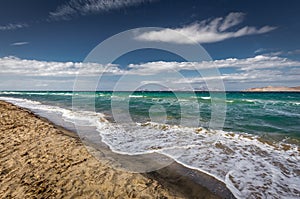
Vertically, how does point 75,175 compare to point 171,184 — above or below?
above

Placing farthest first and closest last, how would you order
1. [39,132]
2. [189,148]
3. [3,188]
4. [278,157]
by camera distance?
1. [39,132]
2. [189,148]
3. [278,157]
4. [3,188]

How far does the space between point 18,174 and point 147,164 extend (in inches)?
130

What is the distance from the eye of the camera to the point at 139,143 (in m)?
8.05

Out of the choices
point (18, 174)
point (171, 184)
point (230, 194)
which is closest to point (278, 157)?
point (230, 194)

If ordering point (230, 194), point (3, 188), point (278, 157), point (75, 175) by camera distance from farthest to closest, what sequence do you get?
1. point (278, 157)
2. point (75, 175)
3. point (230, 194)
4. point (3, 188)

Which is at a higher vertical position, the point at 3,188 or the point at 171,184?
the point at 3,188

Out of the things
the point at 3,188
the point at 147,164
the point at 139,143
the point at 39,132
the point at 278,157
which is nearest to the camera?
the point at 3,188

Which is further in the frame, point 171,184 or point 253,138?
point 253,138

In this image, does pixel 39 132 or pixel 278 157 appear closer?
pixel 278 157

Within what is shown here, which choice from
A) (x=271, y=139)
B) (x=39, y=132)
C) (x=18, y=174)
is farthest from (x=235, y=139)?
(x=39, y=132)

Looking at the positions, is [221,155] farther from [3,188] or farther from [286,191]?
[3,188]

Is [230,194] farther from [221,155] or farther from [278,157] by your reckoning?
[278,157]

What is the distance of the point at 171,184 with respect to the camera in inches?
179

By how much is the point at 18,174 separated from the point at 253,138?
360 inches
